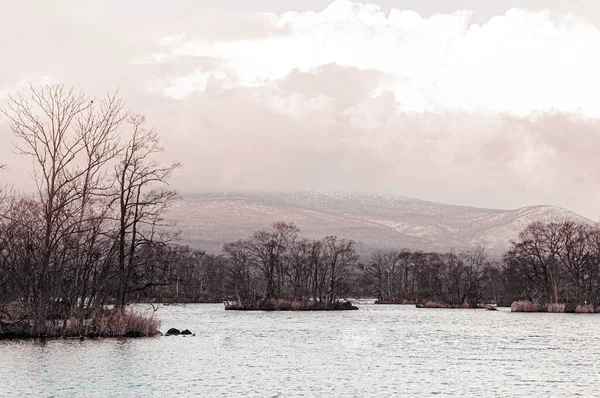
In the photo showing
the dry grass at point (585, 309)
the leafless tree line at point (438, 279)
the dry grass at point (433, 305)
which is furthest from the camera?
the leafless tree line at point (438, 279)

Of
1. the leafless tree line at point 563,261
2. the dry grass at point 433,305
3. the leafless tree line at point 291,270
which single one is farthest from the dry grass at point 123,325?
the dry grass at point 433,305

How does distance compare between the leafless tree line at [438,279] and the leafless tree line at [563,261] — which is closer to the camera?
the leafless tree line at [563,261]

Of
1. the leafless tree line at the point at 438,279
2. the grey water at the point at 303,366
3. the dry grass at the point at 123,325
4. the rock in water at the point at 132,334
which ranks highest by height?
the leafless tree line at the point at 438,279

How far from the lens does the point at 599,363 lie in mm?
41625

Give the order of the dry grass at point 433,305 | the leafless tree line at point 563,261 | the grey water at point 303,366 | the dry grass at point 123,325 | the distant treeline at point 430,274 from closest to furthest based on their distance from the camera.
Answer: the grey water at point 303,366 → the dry grass at point 123,325 → the leafless tree line at point 563,261 → the distant treeline at point 430,274 → the dry grass at point 433,305

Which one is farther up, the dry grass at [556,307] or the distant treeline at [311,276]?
the distant treeline at [311,276]

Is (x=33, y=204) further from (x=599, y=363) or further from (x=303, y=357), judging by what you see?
(x=599, y=363)

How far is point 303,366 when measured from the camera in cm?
3822

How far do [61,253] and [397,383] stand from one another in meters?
26.3

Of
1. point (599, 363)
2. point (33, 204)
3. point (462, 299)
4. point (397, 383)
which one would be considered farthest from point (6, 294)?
point (462, 299)

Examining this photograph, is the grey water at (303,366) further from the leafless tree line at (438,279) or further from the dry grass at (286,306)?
the leafless tree line at (438,279)

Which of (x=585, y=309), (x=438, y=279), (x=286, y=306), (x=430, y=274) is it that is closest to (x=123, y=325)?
(x=286, y=306)

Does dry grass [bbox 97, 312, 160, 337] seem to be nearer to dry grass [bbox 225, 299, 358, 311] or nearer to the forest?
the forest

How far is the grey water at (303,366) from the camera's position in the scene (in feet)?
96.0
